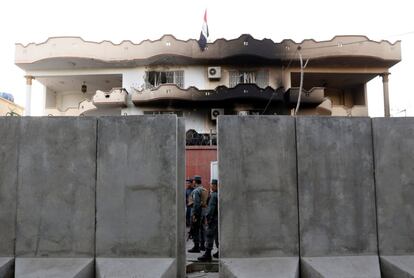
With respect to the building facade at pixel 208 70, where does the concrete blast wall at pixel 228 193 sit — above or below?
below

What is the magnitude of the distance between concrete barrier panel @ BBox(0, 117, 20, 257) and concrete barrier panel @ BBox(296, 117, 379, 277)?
13.6ft

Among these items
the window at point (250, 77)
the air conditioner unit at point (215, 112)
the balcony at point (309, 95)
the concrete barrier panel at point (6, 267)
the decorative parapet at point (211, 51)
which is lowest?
the concrete barrier panel at point (6, 267)

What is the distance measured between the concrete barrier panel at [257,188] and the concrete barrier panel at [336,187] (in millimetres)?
177

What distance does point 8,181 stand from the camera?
6.18m

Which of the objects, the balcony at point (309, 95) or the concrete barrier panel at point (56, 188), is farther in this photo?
the balcony at point (309, 95)

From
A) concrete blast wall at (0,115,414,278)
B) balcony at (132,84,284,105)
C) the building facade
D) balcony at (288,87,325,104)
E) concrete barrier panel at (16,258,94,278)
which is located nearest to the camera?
concrete barrier panel at (16,258,94,278)

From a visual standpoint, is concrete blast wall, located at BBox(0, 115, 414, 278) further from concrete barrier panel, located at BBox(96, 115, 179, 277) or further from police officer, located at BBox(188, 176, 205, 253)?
police officer, located at BBox(188, 176, 205, 253)

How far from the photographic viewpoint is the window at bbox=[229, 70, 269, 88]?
29641 millimetres

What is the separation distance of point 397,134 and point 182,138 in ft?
10.5

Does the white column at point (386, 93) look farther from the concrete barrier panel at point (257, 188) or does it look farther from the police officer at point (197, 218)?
the concrete barrier panel at point (257, 188)

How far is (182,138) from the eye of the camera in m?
6.50

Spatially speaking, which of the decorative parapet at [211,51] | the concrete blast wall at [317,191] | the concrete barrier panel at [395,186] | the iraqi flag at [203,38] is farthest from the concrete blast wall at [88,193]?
the iraqi flag at [203,38]

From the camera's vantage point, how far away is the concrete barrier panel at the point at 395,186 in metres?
6.14

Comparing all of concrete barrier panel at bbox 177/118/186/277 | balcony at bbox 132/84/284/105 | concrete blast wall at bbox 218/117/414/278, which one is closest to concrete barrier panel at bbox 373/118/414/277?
concrete blast wall at bbox 218/117/414/278
